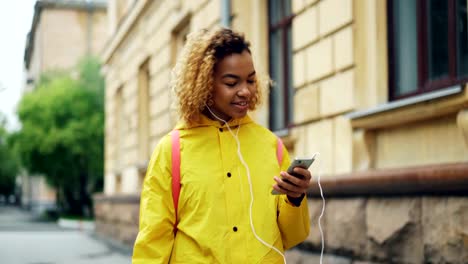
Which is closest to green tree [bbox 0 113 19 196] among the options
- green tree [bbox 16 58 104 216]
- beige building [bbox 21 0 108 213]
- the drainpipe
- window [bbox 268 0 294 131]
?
green tree [bbox 16 58 104 216]

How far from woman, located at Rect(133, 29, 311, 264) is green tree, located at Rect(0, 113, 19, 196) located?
34822 millimetres

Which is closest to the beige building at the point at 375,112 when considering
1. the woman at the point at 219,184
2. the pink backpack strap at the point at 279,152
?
the pink backpack strap at the point at 279,152

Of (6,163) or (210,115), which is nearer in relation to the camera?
(210,115)

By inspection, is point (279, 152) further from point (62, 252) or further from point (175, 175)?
point (62, 252)

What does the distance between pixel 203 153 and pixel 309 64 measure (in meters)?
4.98

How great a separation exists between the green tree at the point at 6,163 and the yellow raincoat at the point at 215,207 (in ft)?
114

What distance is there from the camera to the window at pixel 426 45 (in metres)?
5.38

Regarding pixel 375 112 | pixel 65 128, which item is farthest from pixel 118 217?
pixel 65 128

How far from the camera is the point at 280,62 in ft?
29.1

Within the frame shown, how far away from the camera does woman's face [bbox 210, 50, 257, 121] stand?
266cm

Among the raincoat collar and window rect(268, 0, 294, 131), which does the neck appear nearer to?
the raincoat collar

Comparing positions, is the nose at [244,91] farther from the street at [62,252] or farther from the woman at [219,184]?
the street at [62,252]

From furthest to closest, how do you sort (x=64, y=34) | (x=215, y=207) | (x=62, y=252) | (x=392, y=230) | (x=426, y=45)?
(x=64, y=34)
(x=62, y=252)
(x=426, y=45)
(x=392, y=230)
(x=215, y=207)

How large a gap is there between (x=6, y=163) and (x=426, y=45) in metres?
77.9
